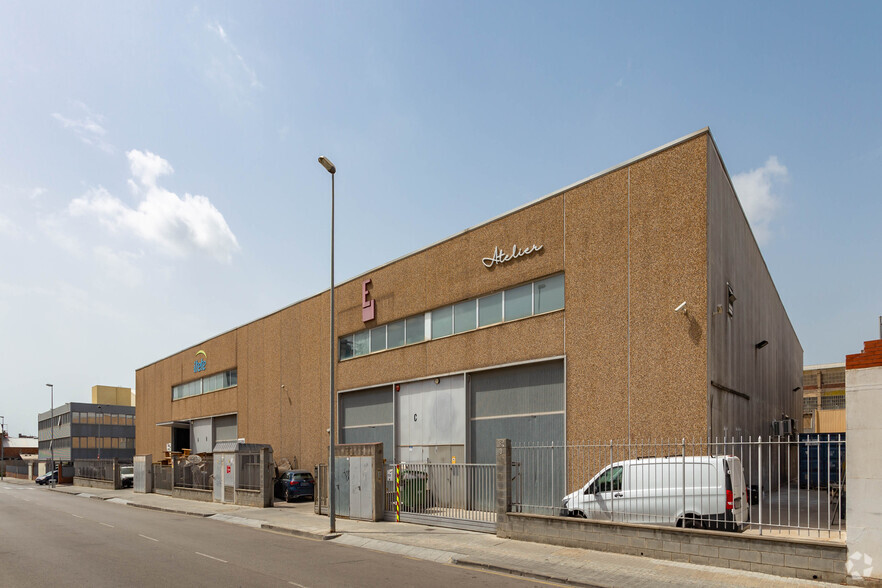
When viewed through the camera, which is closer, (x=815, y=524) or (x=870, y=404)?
(x=870, y=404)

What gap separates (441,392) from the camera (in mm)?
24469

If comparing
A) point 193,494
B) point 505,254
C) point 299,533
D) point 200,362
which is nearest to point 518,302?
point 505,254

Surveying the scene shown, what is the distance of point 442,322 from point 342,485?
22.5 feet

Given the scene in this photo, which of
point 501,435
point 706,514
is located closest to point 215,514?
point 501,435

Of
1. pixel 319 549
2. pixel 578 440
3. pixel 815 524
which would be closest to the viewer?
pixel 815 524

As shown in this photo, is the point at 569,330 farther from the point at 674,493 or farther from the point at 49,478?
the point at 49,478

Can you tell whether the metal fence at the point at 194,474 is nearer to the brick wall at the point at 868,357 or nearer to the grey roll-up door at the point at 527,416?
the grey roll-up door at the point at 527,416

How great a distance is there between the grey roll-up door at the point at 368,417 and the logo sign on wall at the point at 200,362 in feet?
61.0

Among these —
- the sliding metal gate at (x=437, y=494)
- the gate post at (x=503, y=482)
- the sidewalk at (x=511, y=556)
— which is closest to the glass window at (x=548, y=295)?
the sliding metal gate at (x=437, y=494)

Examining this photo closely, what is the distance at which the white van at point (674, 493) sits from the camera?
12695mm

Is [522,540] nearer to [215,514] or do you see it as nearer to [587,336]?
[587,336]

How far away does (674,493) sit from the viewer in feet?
43.5

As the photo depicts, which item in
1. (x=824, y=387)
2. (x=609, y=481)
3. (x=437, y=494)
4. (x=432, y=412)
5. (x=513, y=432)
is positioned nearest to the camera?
(x=609, y=481)

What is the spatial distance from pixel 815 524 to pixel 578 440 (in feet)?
23.0
